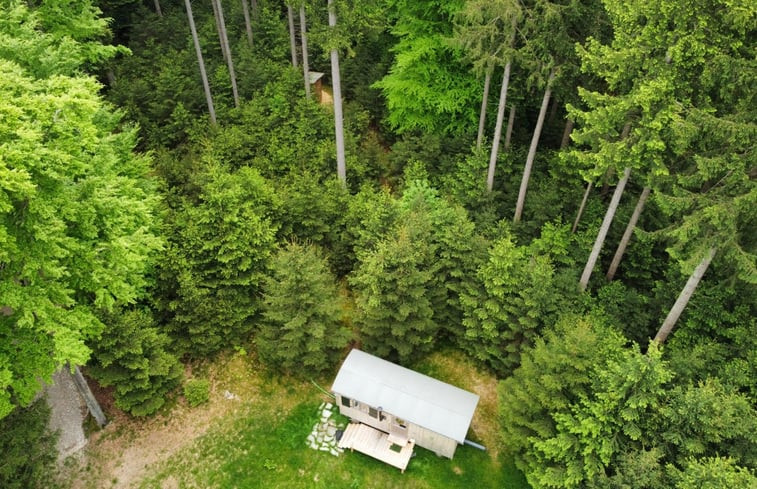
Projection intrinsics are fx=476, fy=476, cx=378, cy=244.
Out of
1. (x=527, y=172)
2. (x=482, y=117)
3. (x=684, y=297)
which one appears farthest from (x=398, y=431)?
(x=482, y=117)

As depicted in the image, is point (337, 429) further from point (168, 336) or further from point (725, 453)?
point (725, 453)

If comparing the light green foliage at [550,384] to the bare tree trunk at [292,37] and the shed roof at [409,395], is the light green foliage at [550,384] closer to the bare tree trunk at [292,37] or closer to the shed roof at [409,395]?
the shed roof at [409,395]

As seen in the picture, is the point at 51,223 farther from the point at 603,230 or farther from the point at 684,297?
the point at 684,297

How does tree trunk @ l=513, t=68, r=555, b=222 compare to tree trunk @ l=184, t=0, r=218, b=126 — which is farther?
tree trunk @ l=184, t=0, r=218, b=126

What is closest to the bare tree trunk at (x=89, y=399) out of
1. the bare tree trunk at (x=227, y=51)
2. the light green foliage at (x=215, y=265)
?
the light green foliage at (x=215, y=265)

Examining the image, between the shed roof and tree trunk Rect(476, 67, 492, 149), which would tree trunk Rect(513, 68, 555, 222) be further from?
the shed roof

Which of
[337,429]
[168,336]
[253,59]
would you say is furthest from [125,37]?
[337,429]

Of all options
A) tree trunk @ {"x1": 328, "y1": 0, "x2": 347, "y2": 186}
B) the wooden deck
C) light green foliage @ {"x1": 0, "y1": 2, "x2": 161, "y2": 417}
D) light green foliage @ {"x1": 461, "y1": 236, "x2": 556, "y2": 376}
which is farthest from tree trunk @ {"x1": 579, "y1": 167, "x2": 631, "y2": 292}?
light green foliage @ {"x1": 0, "y1": 2, "x2": 161, "y2": 417}
